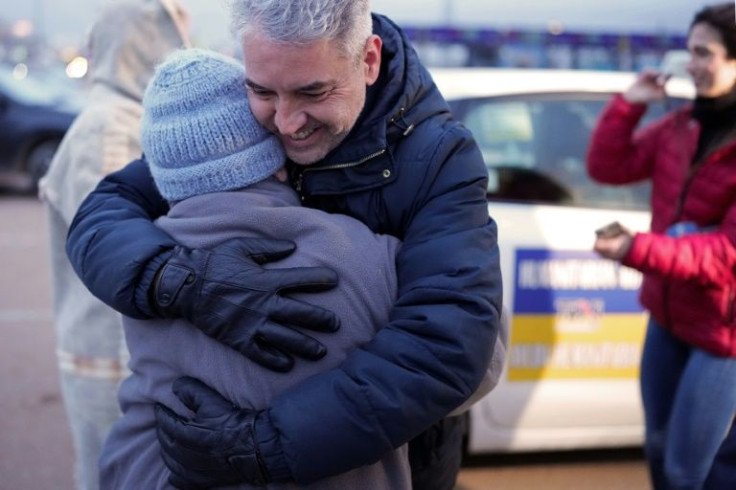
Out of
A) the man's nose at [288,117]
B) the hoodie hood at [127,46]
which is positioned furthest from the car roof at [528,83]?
the man's nose at [288,117]

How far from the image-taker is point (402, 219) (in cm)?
151

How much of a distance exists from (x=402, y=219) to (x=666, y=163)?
1.65 metres

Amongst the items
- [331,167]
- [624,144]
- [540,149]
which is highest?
[331,167]

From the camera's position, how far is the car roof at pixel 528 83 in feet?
12.1

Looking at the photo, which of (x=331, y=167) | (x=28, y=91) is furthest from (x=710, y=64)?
(x=28, y=91)

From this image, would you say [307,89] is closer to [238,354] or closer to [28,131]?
[238,354]

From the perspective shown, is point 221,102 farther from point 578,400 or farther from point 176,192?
point 578,400

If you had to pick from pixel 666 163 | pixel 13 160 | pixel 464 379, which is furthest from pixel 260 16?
pixel 13 160

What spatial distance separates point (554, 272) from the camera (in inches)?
135

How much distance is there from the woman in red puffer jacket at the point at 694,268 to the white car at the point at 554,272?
616mm

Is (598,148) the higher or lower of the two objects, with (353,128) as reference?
lower

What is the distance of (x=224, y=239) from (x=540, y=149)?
2.57 metres

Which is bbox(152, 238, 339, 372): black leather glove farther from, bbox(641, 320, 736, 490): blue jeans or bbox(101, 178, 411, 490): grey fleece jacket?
bbox(641, 320, 736, 490): blue jeans

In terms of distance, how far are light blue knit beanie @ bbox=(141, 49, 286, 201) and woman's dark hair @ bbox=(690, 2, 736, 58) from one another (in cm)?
186
